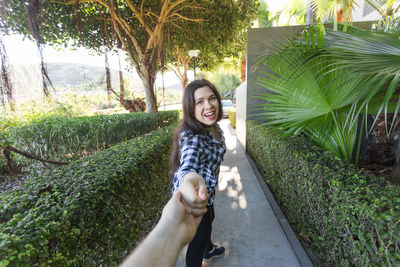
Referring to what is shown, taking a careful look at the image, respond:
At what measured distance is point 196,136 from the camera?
1.31 meters

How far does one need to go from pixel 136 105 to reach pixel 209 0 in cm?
518

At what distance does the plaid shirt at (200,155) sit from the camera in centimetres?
118

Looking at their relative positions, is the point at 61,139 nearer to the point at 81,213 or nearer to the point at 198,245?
the point at 81,213

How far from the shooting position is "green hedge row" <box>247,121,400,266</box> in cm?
95

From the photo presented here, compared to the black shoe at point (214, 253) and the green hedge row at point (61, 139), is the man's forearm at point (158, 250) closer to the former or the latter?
the black shoe at point (214, 253)

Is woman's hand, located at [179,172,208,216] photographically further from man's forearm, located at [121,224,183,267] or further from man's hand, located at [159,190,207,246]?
man's forearm, located at [121,224,183,267]

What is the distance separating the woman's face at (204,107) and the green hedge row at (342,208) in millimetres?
1006

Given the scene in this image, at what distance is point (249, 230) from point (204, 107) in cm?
196

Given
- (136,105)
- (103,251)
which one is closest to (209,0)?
(136,105)

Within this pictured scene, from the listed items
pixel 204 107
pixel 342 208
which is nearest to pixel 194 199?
pixel 204 107

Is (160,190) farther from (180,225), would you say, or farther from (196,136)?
(180,225)

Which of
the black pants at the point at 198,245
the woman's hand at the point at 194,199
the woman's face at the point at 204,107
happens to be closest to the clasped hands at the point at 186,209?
the woman's hand at the point at 194,199

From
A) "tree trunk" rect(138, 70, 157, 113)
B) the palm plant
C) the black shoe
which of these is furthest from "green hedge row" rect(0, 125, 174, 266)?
"tree trunk" rect(138, 70, 157, 113)

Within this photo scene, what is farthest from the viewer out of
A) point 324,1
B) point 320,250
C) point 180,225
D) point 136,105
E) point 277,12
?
point 277,12
